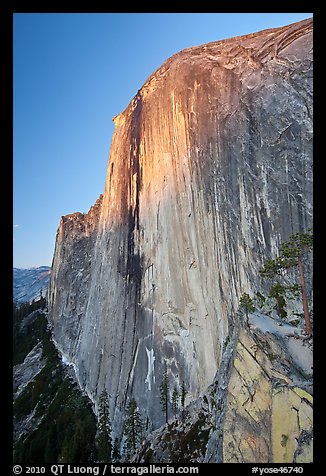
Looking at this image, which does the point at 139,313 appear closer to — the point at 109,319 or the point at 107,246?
the point at 109,319

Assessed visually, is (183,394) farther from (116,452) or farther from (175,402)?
(116,452)

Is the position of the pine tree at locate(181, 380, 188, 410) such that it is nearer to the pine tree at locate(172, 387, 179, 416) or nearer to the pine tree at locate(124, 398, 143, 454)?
the pine tree at locate(172, 387, 179, 416)

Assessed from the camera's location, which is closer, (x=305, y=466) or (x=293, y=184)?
(x=305, y=466)

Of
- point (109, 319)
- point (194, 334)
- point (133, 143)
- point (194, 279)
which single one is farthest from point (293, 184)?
point (109, 319)

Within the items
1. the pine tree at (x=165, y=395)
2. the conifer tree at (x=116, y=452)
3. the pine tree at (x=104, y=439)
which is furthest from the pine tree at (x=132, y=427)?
the pine tree at (x=165, y=395)

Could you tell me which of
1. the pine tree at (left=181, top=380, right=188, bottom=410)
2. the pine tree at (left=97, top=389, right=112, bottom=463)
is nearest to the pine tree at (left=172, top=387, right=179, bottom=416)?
the pine tree at (left=181, top=380, right=188, bottom=410)
